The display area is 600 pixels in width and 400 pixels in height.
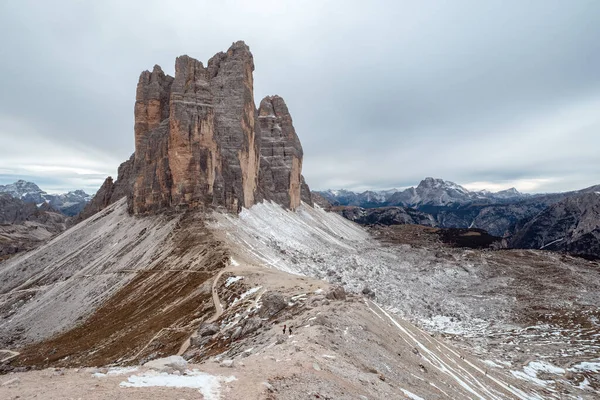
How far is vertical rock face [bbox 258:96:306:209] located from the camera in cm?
9756

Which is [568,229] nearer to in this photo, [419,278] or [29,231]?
[419,278]

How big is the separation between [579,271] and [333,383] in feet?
239

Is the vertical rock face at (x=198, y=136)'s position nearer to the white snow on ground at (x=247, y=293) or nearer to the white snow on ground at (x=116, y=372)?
the white snow on ground at (x=247, y=293)

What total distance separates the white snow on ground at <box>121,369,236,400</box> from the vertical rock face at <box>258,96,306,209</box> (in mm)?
83085

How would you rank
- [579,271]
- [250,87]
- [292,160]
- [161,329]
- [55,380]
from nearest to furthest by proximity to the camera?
1. [55,380]
2. [161,329]
3. [579,271]
4. [250,87]
5. [292,160]

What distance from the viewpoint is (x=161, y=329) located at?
24.0m

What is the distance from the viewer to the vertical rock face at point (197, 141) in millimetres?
59375

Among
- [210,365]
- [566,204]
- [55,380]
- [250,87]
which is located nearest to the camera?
[55,380]

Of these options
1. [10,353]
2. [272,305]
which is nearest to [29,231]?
[10,353]

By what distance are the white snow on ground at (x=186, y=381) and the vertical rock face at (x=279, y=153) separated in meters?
83.1

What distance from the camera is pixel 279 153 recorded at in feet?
342

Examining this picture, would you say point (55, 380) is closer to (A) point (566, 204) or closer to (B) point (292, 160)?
(B) point (292, 160)

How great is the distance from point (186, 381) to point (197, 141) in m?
54.8

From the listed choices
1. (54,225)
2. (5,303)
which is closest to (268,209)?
(5,303)
